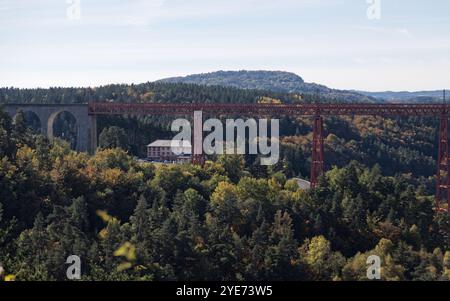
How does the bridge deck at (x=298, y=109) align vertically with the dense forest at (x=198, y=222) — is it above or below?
above

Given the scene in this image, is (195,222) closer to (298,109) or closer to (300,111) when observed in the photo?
(298,109)

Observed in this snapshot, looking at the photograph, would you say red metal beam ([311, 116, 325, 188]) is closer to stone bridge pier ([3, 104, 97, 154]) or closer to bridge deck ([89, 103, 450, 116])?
bridge deck ([89, 103, 450, 116])

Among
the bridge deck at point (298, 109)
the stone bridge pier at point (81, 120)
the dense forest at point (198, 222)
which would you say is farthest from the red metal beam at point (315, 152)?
the stone bridge pier at point (81, 120)

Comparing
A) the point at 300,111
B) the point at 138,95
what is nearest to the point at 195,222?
the point at 300,111

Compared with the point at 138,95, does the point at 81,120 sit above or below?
below

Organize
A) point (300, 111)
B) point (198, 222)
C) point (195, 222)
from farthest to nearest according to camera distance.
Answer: point (300, 111) → point (198, 222) → point (195, 222)

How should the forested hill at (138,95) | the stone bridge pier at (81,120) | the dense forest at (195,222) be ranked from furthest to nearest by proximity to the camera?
the forested hill at (138,95)
the stone bridge pier at (81,120)
the dense forest at (195,222)

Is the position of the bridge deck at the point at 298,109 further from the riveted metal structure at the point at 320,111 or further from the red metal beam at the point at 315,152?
the red metal beam at the point at 315,152

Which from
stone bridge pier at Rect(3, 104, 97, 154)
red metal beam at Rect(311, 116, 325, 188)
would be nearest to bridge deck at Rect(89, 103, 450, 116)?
red metal beam at Rect(311, 116, 325, 188)
